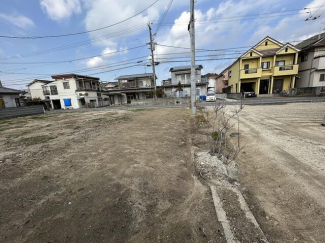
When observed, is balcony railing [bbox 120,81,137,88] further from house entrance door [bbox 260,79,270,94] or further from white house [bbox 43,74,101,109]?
house entrance door [bbox 260,79,270,94]

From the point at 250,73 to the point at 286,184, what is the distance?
2405 cm

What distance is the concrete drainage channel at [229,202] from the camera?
168cm

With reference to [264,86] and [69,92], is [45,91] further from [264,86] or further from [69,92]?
[264,86]

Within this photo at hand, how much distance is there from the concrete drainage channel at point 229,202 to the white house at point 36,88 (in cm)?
3827

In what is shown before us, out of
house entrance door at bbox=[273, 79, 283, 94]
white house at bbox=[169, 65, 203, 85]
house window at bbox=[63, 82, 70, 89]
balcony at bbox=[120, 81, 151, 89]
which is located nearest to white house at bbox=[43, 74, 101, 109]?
house window at bbox=[63, 82, 70, 89]

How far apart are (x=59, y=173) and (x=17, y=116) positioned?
18816 millimetres

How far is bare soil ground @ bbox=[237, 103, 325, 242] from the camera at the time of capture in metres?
1.79

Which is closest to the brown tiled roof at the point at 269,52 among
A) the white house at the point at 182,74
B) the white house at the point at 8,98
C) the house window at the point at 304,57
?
the house window at the point at 304,57

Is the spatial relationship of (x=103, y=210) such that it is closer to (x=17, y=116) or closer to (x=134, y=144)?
(x=134, y=144)

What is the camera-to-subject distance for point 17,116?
1588 centimetres

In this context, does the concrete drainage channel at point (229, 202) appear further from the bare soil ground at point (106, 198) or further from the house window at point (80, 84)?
the house window at point (80, 84)

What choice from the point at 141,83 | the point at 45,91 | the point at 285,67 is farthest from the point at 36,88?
the point at 285,67

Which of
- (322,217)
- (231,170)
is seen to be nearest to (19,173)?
(231,170)

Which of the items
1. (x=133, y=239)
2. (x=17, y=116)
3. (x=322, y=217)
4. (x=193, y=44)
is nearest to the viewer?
(x=133, y=239)
